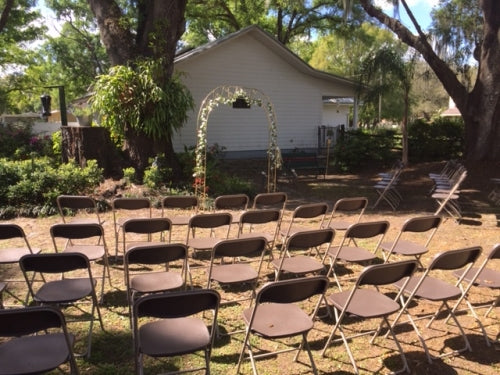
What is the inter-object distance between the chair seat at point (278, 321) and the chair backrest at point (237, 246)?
1.76 ft

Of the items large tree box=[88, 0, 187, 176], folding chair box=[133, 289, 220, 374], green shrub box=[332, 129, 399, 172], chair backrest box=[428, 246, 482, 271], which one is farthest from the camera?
green shrub box=[332, 129, 399, 172]

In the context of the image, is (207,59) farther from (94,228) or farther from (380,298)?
(380,298)

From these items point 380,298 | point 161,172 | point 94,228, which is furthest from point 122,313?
point 161,172

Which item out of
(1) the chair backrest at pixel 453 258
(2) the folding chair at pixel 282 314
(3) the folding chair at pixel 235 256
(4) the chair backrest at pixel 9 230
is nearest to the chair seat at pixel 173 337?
(2) the folding chair at pixel 282 314

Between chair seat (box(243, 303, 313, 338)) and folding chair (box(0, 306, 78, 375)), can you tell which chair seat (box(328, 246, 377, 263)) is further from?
folding chair (box(0, 306, 78, 375))

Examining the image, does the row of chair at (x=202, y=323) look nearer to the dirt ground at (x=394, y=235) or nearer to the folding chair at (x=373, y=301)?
the folding chair at (x=373, y=301)

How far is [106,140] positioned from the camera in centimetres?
1072

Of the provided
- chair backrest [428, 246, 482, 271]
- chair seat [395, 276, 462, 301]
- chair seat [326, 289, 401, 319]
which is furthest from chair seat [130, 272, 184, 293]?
chair backrest [428, 246, 482, 271]

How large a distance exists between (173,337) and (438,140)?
15466mm

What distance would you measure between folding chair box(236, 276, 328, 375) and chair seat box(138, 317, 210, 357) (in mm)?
334

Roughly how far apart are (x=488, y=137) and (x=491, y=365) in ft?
36.6

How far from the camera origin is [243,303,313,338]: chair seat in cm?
280

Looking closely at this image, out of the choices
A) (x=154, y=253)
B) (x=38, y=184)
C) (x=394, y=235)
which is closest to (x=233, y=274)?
(x=154, y=253)

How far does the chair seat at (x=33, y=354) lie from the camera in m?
2.36
